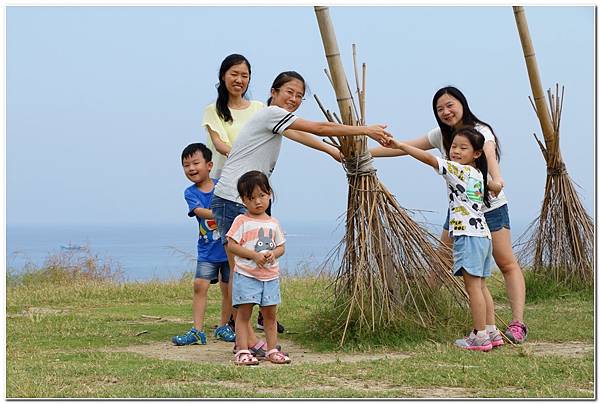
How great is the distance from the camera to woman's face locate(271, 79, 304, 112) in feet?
17.1

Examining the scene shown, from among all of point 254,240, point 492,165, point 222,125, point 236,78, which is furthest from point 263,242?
point 492,165

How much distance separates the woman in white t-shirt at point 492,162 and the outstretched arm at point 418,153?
38 cm

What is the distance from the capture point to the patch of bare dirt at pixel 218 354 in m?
4.98

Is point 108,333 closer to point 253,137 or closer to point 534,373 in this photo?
point 253,137

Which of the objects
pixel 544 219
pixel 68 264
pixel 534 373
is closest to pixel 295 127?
pixel 534 373

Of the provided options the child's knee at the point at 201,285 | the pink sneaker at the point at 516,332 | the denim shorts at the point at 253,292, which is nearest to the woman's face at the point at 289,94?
the denim shorts at the point at 253,292

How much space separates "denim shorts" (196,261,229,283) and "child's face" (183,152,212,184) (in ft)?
1.57

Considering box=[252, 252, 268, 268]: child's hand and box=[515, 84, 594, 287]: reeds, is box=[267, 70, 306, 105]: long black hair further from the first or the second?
box=[515, 84, 594, 287]: reeds

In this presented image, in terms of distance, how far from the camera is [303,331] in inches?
227

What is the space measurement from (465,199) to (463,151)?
251 mm

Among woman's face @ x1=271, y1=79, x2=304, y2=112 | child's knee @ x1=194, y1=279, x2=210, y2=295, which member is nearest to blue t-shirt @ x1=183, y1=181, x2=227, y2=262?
child's knee @ x1=194, y1=279, x2=210, y2=295

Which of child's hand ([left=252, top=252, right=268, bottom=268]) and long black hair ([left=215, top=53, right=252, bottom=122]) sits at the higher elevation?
long black hair ([left=215, top=53, right=252, bottom=122])

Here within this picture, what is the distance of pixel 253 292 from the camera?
4.86 meters

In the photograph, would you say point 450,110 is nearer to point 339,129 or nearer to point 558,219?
point 339,129
